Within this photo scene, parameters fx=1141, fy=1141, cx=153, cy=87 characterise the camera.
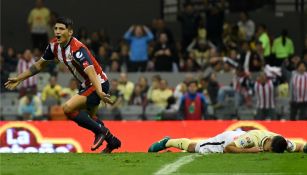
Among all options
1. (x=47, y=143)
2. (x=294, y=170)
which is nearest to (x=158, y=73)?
(x=47, y=143)

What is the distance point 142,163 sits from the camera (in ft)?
44.9

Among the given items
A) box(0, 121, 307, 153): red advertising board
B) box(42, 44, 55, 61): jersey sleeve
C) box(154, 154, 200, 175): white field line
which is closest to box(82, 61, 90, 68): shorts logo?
box(42, 44, 55, 61): jersey sleeve

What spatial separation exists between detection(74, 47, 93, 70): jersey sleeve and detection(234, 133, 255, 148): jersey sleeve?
220 cm

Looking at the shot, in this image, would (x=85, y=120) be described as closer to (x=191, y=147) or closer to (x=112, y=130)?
(x=191, y=147)

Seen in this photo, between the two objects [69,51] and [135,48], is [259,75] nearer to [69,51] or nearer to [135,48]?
[135,48]

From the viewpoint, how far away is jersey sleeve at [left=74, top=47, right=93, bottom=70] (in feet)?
49.1

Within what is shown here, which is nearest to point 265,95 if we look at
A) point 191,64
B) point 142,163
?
point 191,64

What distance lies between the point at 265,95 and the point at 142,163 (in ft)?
38.2

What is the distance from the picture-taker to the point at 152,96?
82.8 feet

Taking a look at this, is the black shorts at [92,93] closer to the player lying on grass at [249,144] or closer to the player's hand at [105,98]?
the player's hand at [105,98]

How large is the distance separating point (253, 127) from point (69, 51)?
6.23 meters

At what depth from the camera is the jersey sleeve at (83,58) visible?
15.0 meters

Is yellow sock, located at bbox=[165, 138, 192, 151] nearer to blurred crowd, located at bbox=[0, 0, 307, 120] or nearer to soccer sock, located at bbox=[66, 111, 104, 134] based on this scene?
soccer sock, located at bbox=[66, 111, 104, 134]

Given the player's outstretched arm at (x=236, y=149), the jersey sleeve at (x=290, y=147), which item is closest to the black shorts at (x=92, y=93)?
the player's outstretched arm at (x=236, y=149)
